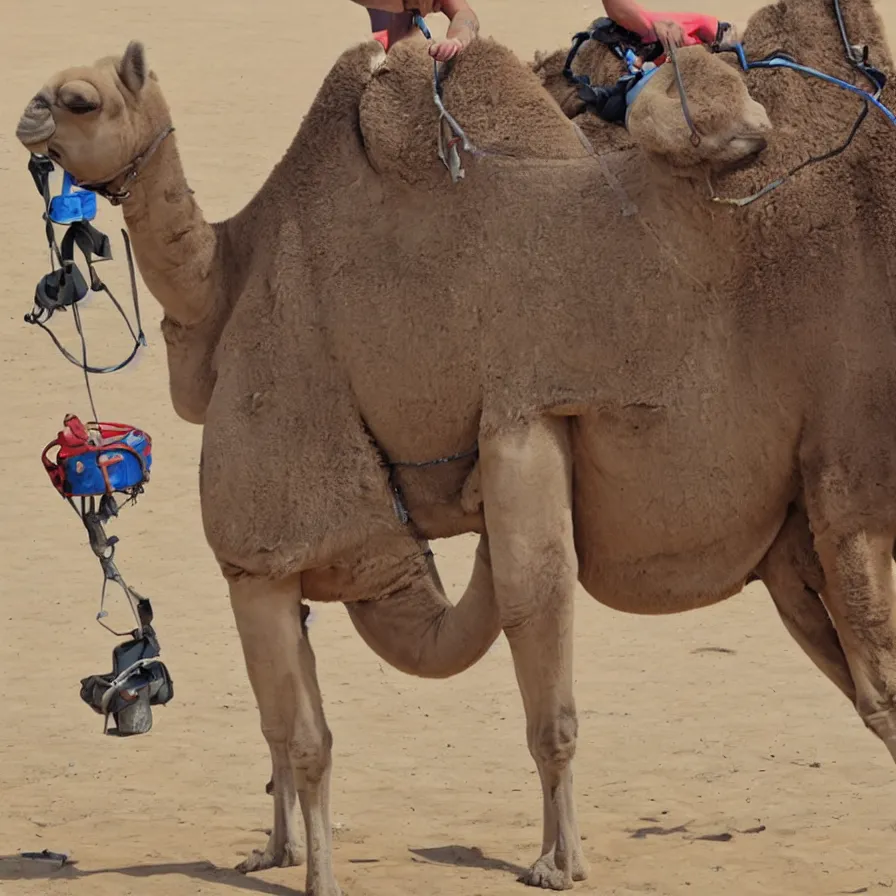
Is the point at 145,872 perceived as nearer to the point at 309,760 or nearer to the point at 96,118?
the point at 309,760

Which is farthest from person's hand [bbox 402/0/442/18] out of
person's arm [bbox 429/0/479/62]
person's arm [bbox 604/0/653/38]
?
person's arm [bbox 604/0/653/38]

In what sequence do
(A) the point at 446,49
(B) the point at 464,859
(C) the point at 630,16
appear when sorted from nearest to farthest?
(A) the point at 446,49 → (C) the point at 630,16 → (B) the point at 464,859

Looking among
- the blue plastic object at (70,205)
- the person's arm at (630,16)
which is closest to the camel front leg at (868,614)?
the person's arm at (630,16)

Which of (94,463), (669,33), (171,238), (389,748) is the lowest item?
(389,748)

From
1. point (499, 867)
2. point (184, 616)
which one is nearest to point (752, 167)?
point (499, 867)

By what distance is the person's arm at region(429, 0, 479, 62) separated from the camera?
294 inches

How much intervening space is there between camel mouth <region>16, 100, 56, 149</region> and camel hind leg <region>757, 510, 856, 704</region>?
3.00 meters

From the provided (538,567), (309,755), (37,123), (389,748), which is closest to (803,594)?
(538,567)

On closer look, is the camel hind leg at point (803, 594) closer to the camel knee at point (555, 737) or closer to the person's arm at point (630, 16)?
the camel knee at point (555, 737)

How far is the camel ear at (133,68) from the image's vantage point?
7.35 m

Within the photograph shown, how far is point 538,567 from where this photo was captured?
7.23 metres

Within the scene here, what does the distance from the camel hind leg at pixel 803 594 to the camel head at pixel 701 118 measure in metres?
1.34

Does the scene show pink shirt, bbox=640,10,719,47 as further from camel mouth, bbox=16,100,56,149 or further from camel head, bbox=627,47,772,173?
camel mouth, bbox=16,100,56,149

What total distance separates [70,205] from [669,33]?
2.31 meters
